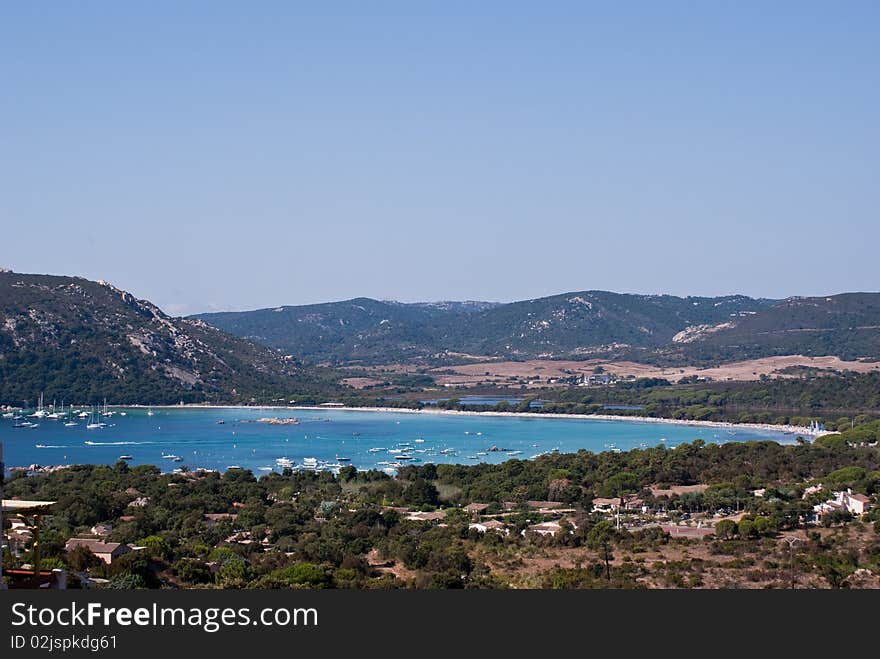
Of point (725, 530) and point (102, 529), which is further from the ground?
point (102, 529)

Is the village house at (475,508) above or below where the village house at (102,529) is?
below

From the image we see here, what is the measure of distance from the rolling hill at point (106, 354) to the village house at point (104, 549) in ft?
237

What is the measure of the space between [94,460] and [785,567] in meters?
42.4

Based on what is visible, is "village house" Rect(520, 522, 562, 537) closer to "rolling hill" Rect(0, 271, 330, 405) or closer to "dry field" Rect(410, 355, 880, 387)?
"rolling hill" Rect(0, 271, 330, 405)

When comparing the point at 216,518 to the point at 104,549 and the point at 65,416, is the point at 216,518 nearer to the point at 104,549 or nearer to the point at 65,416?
the point at 104,549

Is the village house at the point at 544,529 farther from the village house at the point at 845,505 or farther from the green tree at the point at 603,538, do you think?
the village house at the point at 845,505

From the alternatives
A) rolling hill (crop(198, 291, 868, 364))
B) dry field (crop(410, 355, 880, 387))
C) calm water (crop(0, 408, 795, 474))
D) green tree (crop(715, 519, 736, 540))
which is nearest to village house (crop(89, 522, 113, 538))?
green tree (crop(715, 519, 736, 540))

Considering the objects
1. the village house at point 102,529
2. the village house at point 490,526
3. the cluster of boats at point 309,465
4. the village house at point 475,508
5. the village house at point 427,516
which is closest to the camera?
the village house at point 102,529

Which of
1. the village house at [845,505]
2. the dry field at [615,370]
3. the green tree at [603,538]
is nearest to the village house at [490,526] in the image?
the green tree at [603,538]

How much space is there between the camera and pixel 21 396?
293 ft

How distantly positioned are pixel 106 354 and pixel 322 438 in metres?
37.9

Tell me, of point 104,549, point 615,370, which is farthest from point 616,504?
point 615,370

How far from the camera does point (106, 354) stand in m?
99.7

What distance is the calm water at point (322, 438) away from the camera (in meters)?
57.2
